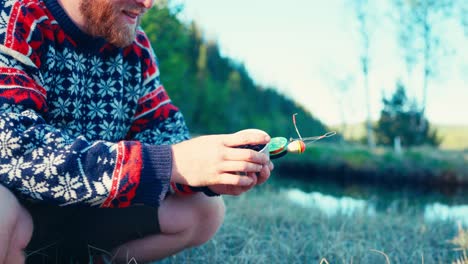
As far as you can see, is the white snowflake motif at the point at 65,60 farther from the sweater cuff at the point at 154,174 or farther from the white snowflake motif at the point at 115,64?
the sweater cuff at the point at 154,174

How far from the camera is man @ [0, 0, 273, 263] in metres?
1.10

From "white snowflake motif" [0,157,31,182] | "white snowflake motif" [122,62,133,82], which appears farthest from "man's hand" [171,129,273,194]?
"white snowflake motif" [122,62,133,82]

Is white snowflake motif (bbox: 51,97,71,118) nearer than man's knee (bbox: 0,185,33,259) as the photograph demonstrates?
No

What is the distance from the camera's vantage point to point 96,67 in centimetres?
151

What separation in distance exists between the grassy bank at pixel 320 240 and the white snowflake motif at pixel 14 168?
786 mm

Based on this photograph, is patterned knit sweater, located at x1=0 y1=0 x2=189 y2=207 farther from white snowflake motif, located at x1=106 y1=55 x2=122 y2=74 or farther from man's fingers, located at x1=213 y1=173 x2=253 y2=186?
man's fingers, located at x1=213 y1=173 x2=253 y2=186

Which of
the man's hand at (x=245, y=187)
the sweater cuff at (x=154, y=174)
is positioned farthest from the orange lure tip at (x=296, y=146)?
the sweater cuff at (x=154, y=174)

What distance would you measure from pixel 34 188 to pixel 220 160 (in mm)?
444

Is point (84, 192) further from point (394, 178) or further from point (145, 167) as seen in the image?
point (394, 178)

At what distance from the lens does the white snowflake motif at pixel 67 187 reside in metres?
1.11

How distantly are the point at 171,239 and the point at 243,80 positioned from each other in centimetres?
1363

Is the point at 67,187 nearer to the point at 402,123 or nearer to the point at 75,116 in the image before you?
the point at 75,116

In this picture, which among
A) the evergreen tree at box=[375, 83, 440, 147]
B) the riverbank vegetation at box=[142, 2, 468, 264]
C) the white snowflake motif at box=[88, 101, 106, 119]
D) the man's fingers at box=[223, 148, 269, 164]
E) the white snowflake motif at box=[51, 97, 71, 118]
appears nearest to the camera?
the man's fingers at box=[223, 148, 269, 164]

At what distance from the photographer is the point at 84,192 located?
1.12m
